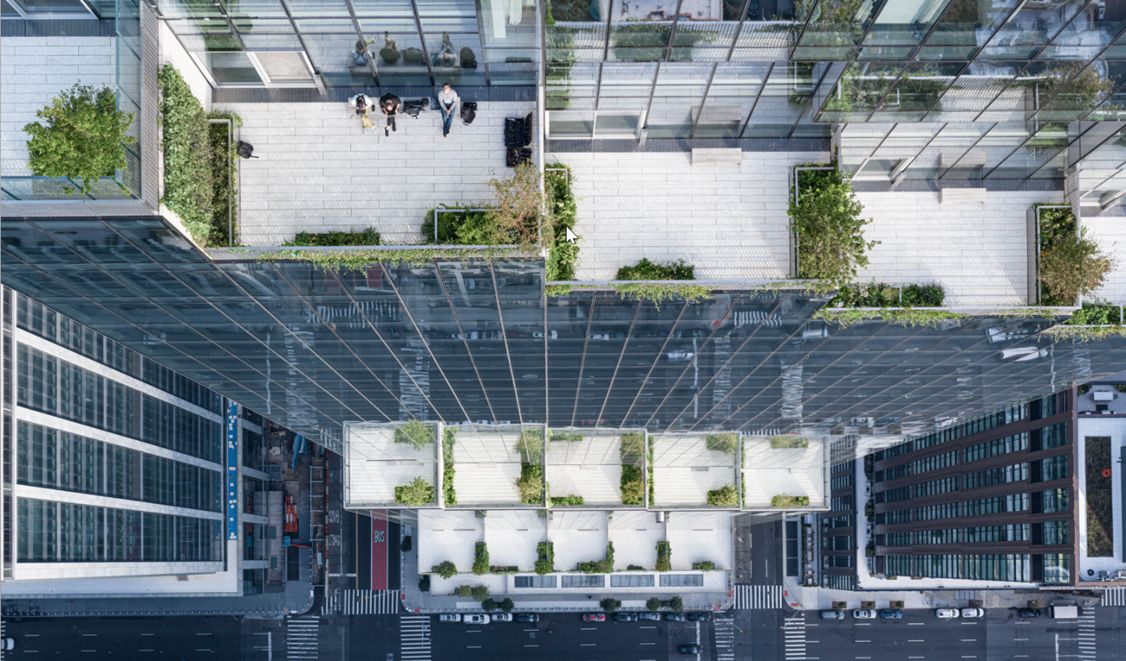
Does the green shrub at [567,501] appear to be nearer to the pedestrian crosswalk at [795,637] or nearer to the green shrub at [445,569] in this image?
the green shrub at [445,569]

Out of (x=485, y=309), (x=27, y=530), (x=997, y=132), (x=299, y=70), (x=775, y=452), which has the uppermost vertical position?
(x=299, y=70)

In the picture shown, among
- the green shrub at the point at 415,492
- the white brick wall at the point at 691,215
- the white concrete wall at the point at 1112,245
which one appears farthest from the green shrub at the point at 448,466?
the white concrete wall at the point at 1112,245

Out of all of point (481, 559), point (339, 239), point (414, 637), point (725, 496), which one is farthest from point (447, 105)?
point (414, 637)

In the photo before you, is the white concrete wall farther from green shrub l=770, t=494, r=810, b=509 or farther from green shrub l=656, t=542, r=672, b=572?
green shrub l=656, t=542, r=672, b=572

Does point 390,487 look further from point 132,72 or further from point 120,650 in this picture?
point 120,650

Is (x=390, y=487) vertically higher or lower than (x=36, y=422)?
lower

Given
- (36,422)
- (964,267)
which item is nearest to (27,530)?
(36,422)
